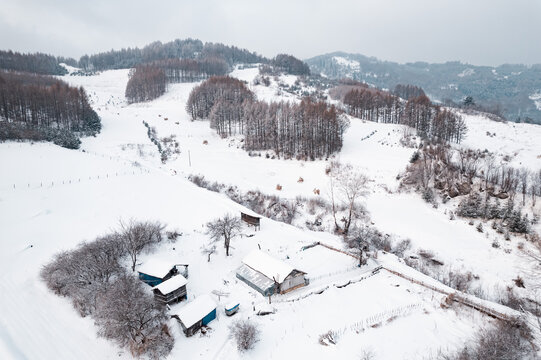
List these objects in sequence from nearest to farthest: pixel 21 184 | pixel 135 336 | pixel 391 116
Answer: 1. pixel 135 336
2. pixel 21 184
3. pixel 391 116

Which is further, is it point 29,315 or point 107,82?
point 107,82

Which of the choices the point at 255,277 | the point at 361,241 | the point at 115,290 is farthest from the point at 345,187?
the point at 115,290

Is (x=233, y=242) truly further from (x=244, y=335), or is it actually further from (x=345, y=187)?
(x=345, y=187)

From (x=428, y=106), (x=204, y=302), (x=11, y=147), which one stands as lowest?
(x=204, y=302)

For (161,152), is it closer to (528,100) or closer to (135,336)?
(135,336)

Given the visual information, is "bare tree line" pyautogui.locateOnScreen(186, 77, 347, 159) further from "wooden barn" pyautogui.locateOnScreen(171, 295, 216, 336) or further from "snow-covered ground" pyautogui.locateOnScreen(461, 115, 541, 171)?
"wooden barn" pyautogui.locateOnScreen(171, 295, 216, 336)

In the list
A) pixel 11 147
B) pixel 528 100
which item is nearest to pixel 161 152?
pixel 11 147

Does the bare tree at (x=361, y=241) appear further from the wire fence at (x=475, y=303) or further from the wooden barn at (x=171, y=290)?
the wooden barn at (x=171, y=290)

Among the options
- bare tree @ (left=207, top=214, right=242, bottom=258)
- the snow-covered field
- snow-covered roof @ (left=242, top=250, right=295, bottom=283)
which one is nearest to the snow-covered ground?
the snow-covered field
